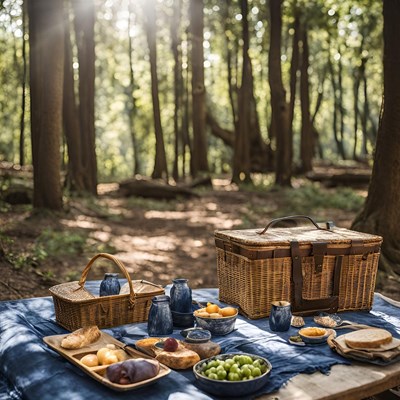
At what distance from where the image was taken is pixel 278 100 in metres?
15.2

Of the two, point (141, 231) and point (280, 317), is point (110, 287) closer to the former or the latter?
point (280, 317)

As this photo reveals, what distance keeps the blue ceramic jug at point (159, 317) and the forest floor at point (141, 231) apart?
2765 millimetres

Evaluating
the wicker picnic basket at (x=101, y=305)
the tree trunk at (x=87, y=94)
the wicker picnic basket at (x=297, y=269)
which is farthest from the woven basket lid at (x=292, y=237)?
the tree trunk at (x=87, y=94)

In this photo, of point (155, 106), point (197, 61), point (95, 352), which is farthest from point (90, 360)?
point (197, 61)

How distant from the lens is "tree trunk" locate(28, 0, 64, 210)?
31.7 ft

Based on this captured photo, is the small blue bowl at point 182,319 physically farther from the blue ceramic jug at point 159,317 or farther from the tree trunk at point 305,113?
the tree trunk at point 305,113

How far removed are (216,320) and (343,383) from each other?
2.94ft

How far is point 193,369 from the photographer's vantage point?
2.74 metres

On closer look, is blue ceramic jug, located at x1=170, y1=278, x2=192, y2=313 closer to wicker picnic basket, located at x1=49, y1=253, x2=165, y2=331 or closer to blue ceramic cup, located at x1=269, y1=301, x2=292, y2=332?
wicker picnic basket, located at x1=49, y1=253, x2=165, y2=331

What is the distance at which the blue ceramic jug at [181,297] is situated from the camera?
3600 mm

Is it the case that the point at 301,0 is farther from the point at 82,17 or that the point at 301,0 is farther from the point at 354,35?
the point at 354,35

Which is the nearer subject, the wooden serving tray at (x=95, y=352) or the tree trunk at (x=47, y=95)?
the wooden serving tray at (x=95, y=352)

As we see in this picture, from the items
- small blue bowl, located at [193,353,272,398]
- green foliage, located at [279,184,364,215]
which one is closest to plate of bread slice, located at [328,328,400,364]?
small blue bowl, located at [193,353,272,398]

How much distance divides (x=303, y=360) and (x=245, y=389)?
0.51m
